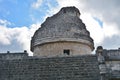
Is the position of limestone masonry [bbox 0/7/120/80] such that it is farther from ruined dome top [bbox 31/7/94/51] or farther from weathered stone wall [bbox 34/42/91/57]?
ruined dome top [bbox 31/7/94/51]

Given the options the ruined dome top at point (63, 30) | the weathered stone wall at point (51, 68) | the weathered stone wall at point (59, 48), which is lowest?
the weathered stone wall at point (51, 68)

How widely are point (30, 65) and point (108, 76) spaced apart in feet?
12.6

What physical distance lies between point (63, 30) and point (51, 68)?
5801 mm

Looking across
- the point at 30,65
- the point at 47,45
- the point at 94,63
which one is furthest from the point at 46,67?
the point at 47,45

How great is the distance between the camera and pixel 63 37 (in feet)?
53.4

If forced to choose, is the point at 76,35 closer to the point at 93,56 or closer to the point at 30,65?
the point at 93,56

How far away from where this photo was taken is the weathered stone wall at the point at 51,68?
10.7 m

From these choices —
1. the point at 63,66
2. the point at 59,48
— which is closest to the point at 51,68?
the point at 63,66

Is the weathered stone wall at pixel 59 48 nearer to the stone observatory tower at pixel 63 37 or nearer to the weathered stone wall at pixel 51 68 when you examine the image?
the stone observatory tower at pixel 63 37

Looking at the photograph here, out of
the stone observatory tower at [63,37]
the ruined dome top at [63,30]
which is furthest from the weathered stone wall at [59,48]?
the ruined dome top at [63,30]

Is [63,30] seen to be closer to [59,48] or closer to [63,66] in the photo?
[59,48]

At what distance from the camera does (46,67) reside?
1145cm

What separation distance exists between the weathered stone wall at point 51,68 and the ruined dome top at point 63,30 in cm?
439

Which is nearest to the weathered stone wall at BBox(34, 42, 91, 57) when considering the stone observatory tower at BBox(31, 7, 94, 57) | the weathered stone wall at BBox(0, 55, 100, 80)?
the stone observatory tower at BBox(31, 7, 94, 57)
